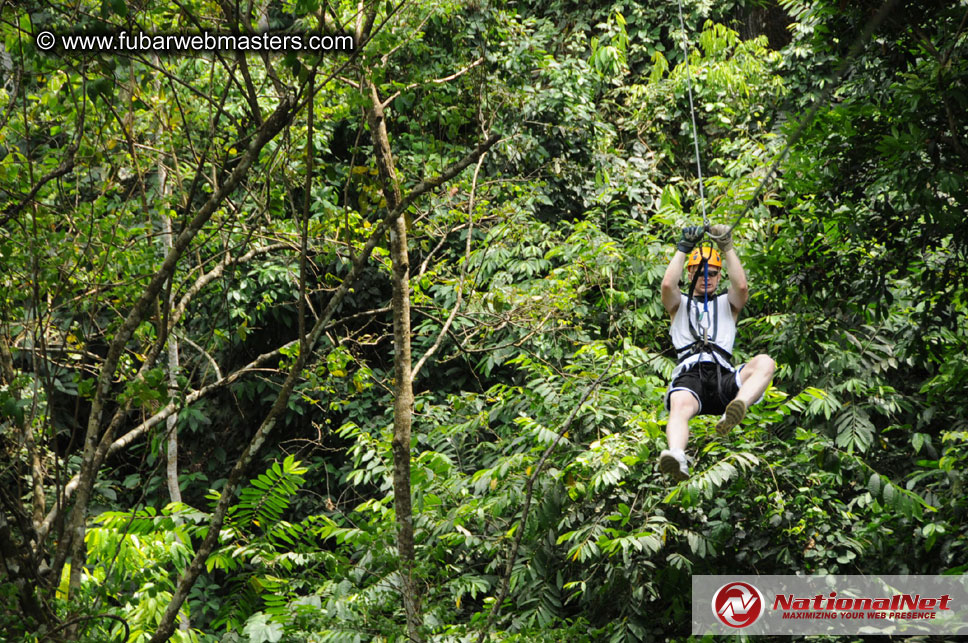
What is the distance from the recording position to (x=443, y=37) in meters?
6.49

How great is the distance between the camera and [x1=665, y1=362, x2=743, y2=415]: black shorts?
4418 mm

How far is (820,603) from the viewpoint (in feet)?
19.0

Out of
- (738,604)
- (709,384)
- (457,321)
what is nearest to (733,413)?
(709,384)

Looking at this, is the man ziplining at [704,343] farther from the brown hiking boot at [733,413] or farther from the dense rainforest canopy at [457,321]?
the dense rainforest canopy at [457,321]

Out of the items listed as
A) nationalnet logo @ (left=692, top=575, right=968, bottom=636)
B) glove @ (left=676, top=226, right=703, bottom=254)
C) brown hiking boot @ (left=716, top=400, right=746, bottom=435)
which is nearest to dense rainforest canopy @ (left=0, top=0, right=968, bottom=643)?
nationalnet logo @ (left=692, top=575, right=968, bottom=636)

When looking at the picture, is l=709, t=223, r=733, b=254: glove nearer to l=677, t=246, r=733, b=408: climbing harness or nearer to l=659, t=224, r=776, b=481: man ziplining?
l=659, t=224, r=776, b=481: man ziplining

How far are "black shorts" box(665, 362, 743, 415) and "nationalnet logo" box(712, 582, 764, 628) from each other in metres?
1.87

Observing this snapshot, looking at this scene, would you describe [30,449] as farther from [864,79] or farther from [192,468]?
[192,468]

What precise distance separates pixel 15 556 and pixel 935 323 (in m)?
4.43

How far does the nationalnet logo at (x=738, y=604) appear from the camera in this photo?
Answer: 18.8ft

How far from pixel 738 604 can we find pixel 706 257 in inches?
102

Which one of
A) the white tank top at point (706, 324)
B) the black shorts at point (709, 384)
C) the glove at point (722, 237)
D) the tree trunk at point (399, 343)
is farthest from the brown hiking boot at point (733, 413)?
the tree trunk at point (399, 343)

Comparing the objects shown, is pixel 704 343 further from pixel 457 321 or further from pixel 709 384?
pixel 457 321

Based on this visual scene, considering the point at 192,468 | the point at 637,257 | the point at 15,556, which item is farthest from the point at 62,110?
the point at 192,468
